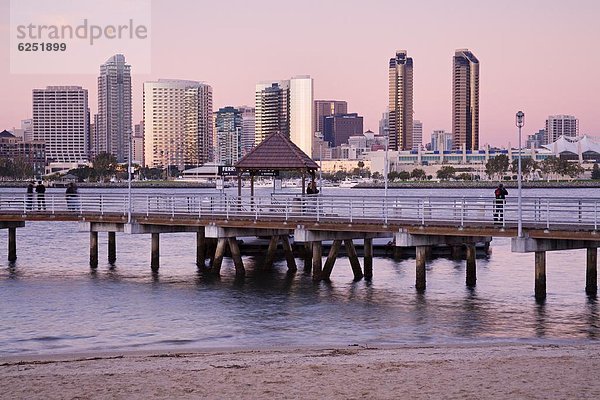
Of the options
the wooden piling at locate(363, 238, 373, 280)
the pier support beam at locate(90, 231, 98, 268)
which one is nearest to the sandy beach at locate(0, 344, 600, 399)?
the wooden piling at locate(363, 238, 373, 280)

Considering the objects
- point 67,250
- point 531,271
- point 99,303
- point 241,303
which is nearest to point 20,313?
point 99,303

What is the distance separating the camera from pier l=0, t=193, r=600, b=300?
35250 mm

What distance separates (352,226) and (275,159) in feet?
32.2

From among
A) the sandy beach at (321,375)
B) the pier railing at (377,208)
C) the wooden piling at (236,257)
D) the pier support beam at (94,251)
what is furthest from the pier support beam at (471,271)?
the pier support beam at (94,251)

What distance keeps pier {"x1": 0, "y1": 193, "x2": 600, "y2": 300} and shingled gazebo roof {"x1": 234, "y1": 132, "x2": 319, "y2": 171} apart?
190 cm

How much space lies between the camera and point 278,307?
35656 millimetres

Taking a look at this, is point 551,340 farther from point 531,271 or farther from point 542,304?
point 531,271

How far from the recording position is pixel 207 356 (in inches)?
901

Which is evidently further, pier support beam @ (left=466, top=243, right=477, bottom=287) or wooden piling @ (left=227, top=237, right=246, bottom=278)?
wooden piling @ (left=227, top=237, right=246, bottom=278)

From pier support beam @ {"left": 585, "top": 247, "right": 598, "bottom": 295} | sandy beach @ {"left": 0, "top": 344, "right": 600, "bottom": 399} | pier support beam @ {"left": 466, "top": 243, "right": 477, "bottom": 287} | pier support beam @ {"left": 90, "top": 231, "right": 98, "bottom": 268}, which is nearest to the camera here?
sandy beach @ {"left": 0, "top": 344, "right": 600, "bottom": 399}

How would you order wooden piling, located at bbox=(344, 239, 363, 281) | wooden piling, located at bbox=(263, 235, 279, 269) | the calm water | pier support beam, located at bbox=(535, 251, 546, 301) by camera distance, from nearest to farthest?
1. the calm water
2. pier support beam, located at bbox=(535, 251, 546, 301)
3. wooden piling, located at bbox=(344, 239, 363, 281)
4. wooden piling, located at bbox=(263, 235, 279, 269)

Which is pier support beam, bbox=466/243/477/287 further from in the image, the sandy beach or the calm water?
the sandy beach

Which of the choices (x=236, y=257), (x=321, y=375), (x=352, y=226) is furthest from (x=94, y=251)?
(x=321, y=375)

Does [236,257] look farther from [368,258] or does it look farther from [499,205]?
[499,205]
